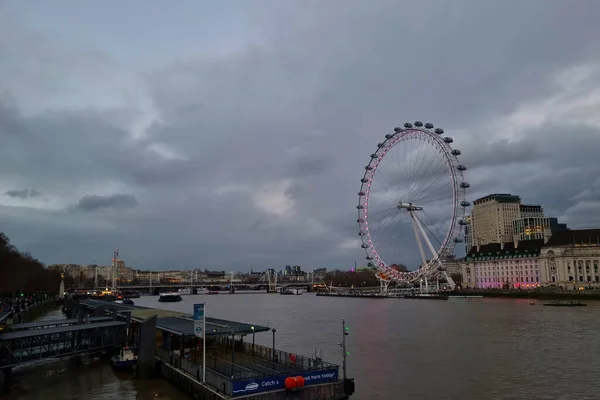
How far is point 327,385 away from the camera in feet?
78.2

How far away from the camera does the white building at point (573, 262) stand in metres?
146

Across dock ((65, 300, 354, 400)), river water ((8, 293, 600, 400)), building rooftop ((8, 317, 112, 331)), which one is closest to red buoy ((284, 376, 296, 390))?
dock ((65, 300, 354, 400))

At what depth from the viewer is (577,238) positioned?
6029 inches

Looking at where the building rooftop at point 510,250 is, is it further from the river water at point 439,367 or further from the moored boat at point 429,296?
the river water at point 439,367

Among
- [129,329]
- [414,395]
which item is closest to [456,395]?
[414,395]

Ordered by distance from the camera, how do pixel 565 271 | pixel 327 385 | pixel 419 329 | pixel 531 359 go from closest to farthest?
1. pixel 327 385
2. pixel 531 359
3. pixel 419 329
4. pixel 565 271

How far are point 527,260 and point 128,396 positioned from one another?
15944 cm

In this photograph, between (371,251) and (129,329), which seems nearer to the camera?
(129,329)

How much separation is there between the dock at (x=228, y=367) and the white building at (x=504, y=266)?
488 ft

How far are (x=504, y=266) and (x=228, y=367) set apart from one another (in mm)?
164253

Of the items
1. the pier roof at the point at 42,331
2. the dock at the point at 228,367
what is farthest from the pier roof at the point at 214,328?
the pier roof at the point at 42,331

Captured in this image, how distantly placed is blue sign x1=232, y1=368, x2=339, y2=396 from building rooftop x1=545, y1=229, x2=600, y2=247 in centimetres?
15018

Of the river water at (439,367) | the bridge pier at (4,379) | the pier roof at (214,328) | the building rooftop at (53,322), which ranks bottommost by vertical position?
the river water at (439,367)

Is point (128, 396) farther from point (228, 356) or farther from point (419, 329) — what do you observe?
point (419, 329)
